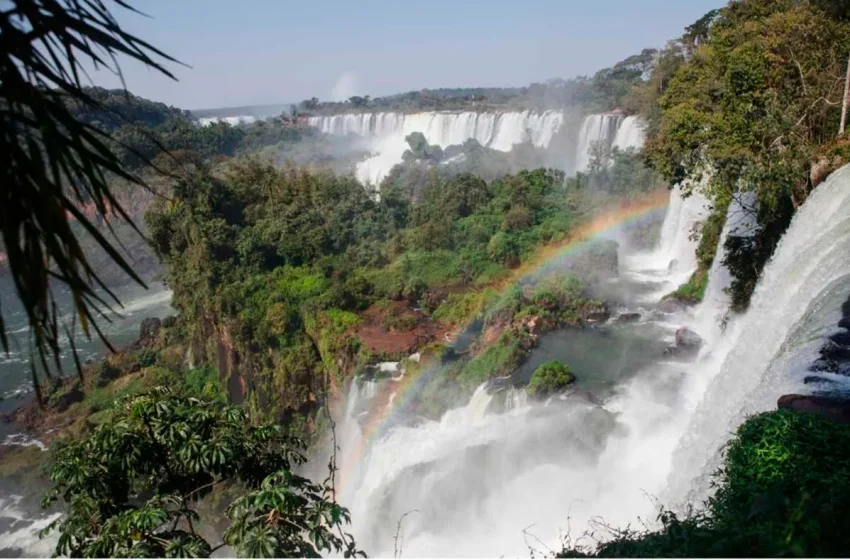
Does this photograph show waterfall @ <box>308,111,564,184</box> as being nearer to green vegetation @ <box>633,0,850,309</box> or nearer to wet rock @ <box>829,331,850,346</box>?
green vegetation @ <box>633,0,850,309</box>

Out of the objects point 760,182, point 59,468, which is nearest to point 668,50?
point 760,182

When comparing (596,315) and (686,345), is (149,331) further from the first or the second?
(686,345)

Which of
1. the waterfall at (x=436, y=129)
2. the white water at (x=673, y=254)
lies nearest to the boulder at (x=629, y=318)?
the white water at (x=673, y=254)

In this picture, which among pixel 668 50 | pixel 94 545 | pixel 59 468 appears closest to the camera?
pixel 94 545

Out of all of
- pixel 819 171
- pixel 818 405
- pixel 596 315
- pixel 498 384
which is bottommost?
pixel 498 384

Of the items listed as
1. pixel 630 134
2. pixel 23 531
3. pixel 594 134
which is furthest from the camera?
pixel 594 134

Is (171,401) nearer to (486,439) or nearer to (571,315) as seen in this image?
(486,439)

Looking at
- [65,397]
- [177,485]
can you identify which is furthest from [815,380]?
[65,397]
